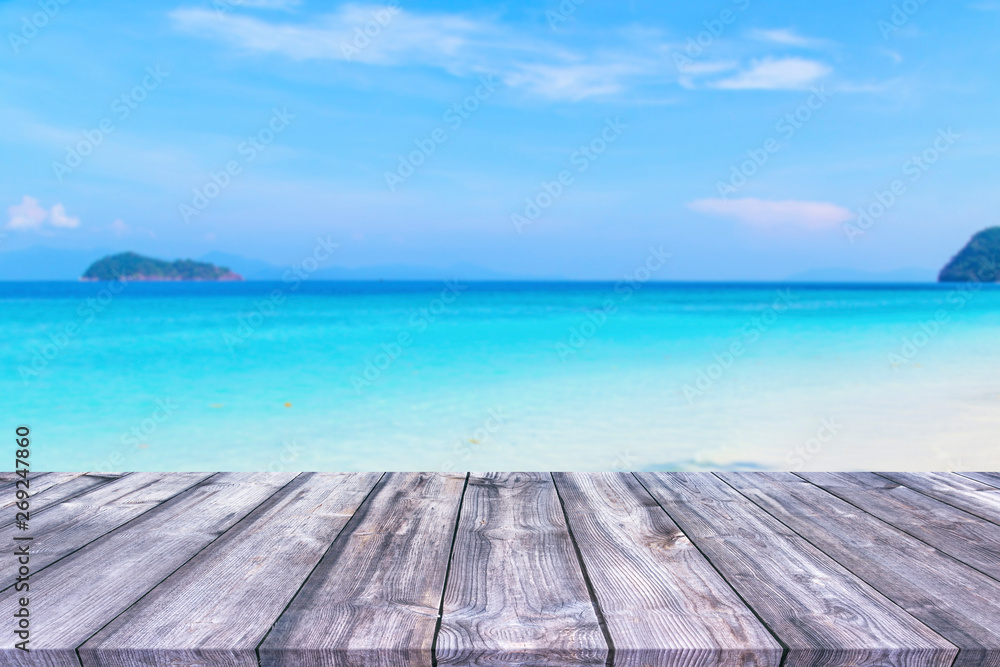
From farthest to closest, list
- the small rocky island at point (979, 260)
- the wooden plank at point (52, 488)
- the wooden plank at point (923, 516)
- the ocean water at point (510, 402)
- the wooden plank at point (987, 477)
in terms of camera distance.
Answer: 1. the small rocky island at point (979, 260)
2. the ocean water at point (510, 402)
3. the wooden plank at point (987, 477)
4. the wooden plank at point (52, 488)
5. the wooden plank at point (923, 516)

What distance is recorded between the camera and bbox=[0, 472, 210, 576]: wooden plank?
4.54ft

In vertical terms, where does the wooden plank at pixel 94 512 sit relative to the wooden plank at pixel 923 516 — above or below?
below

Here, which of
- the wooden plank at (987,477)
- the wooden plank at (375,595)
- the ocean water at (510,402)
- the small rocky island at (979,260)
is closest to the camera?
the wooden plank at (375,595)

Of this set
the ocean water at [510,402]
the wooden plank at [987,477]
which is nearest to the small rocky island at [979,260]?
the ocean water at [510,402]

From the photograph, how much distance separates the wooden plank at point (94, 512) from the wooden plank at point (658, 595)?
1112mm

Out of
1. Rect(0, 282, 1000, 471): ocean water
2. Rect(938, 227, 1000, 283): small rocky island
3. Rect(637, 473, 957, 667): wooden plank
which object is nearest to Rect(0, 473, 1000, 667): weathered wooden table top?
Rect(637, 473, 957, 667): wooden plank

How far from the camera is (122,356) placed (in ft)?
37.1

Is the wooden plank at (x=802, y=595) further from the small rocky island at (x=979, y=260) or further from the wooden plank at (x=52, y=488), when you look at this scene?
the small rocky island at (x=979, y=260)

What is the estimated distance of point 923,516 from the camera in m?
1.62

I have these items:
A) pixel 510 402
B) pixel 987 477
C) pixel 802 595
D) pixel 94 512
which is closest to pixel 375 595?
pixel 802 595

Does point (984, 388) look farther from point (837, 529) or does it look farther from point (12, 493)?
point (12, 493)

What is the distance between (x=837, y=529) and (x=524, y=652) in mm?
955

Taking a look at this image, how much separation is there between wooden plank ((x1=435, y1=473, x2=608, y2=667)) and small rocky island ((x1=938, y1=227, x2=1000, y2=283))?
2700 inches

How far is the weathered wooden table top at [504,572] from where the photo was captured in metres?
0.95
